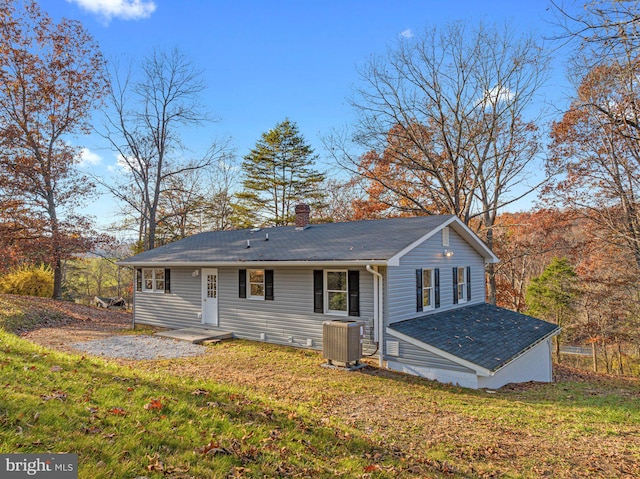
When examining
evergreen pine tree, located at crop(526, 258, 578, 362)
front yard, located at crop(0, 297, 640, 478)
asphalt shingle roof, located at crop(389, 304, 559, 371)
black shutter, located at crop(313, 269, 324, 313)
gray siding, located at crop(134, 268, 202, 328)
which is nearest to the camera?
front yard, located at crop(0, 297, 640, 478)

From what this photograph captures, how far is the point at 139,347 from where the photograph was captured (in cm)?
1070

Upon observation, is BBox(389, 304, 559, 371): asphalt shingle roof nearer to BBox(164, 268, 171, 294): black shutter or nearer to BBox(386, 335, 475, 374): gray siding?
BBox(386, 335, 475, 374): gray siding

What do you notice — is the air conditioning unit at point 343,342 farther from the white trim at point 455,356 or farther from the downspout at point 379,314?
the white trim at point 455,356

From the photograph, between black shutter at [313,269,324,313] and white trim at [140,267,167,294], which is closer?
black shutter at [313,269,324,313]

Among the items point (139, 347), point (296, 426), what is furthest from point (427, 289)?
point (139, 347)

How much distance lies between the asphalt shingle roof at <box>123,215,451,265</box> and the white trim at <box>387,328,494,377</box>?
1.97 meters

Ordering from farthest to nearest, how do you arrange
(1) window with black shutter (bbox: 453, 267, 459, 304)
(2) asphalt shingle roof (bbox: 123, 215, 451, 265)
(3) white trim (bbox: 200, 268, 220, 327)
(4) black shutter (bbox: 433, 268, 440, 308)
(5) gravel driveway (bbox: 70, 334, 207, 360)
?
(1) window with black shutter (bbox: 453, 267, 459, 304), (3) white trim (bbox: 200, 268, 220, 327), (4) black shutter (bbox: 433, 268, 440, 308), (2) asphalt shingle roof (bbox: 123, 215, 451, 265), (5) gravel driveway (bbox: 70, 334, 207, 360)

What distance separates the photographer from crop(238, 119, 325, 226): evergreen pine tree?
95.3 ft

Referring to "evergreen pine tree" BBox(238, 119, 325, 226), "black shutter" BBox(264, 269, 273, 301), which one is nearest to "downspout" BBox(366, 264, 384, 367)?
"black shutter" BBox(264, 269, 273, 301)

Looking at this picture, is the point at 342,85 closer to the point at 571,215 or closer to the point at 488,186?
the point at 488,186

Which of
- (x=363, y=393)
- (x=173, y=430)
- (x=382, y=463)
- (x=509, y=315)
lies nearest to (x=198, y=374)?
(x=363, y=393)

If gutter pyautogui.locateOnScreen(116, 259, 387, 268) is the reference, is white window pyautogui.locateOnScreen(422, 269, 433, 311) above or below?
below

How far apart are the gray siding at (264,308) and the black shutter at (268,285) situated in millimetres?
154
